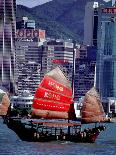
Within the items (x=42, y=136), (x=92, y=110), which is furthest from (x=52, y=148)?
(x=92, y=110)

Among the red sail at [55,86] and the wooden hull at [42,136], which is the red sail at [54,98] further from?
the wooden hull at [42,136]

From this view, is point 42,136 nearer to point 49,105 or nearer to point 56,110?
point 56,110

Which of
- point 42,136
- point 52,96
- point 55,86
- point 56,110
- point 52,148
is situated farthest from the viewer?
point 56,110

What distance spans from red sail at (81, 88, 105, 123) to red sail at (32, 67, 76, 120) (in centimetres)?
279

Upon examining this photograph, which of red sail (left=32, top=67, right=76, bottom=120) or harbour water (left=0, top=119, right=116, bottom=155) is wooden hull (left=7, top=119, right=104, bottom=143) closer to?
harbour water (left=0, top=119, right=116, bottom=155)

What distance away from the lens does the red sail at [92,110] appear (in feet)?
385

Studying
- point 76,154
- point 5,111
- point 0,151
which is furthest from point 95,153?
point 5,111

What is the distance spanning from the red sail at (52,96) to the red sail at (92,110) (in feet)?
11.1

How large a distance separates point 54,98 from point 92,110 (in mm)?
6626

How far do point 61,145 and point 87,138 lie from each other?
24.8ft

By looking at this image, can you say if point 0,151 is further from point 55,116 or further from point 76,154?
point 55,116

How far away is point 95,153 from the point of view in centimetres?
9681

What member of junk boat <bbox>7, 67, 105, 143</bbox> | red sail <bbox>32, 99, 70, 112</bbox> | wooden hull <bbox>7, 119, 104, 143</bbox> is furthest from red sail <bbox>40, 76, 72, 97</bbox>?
wooden hull <bbox>7, 119, 104, 143</bbox>

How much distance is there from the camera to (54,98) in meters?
115
